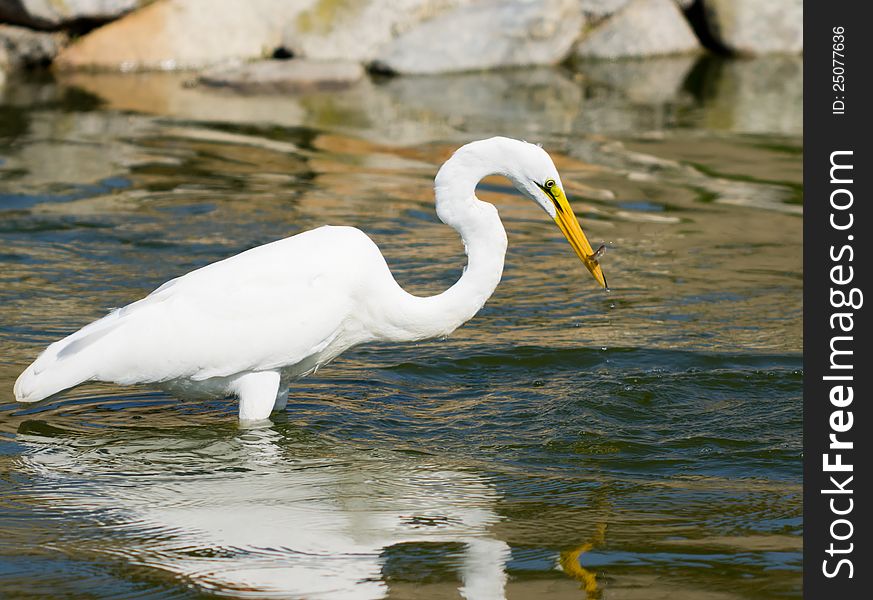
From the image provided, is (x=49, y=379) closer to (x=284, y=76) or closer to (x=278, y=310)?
(x=278, y=310)

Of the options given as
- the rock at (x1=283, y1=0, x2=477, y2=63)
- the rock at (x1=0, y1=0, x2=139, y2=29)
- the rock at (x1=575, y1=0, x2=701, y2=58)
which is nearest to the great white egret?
the rock at (x1=0, y1=0, x2=139, y2=29)

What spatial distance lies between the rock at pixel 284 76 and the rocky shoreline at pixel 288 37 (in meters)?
Result: 0.01

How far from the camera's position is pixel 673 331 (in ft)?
27.8

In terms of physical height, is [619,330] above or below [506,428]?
above

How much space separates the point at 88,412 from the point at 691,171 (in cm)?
762

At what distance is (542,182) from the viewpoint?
Answer: 6.48 m

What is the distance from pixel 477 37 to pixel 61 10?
5682 millimetres

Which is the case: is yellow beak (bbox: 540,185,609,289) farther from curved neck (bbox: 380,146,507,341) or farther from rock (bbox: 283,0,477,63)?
rock (bbox: 283,0,477,63)

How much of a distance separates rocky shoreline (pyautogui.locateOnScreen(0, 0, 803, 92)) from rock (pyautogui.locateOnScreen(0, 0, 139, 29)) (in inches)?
0.7

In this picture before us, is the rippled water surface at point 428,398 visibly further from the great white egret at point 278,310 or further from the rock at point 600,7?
the rock at point 600,7

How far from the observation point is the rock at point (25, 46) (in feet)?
57.8

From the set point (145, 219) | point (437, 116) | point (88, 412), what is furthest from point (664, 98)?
point (88, 412)

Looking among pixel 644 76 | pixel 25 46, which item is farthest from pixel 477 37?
pixel 25 46
